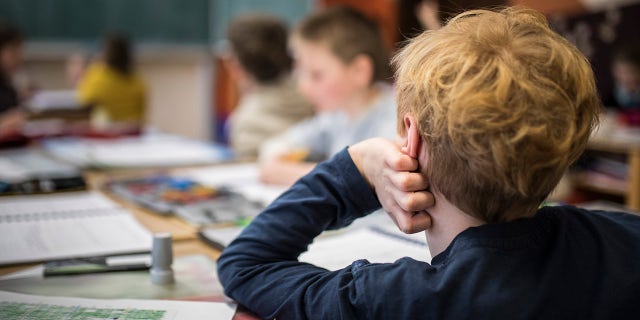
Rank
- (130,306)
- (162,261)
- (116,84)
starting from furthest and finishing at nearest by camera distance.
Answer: (116,84)
(162,261)
(130,306)

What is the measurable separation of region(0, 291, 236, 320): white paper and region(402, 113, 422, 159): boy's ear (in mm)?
266

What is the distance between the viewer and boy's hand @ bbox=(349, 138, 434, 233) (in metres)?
0.61

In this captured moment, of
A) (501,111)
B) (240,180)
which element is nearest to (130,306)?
(501,111)

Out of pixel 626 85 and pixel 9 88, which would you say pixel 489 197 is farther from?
pixel 9 88

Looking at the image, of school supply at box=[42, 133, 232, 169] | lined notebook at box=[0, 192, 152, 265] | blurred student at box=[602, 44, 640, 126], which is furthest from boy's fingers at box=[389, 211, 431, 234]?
blurred student at box=[602, 44, 640, 126]

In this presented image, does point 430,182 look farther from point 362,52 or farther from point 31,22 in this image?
point 31,22

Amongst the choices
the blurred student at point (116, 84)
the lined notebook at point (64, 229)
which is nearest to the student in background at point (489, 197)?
the lined notebook at point (64, 229)

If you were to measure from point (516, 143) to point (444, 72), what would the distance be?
0.09 m

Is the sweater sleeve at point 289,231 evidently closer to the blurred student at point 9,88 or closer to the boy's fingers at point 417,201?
the boy's fingers at point 417,201

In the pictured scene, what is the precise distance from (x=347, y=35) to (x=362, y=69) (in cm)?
10

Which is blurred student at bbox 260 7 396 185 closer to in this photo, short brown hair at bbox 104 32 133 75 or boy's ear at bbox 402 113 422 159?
boy's ear at bbox 402 113 422 159

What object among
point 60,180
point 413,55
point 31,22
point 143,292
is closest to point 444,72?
point 413,55

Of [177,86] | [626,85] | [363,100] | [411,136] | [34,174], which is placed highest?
[411,136]

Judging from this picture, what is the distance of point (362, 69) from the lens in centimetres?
165
